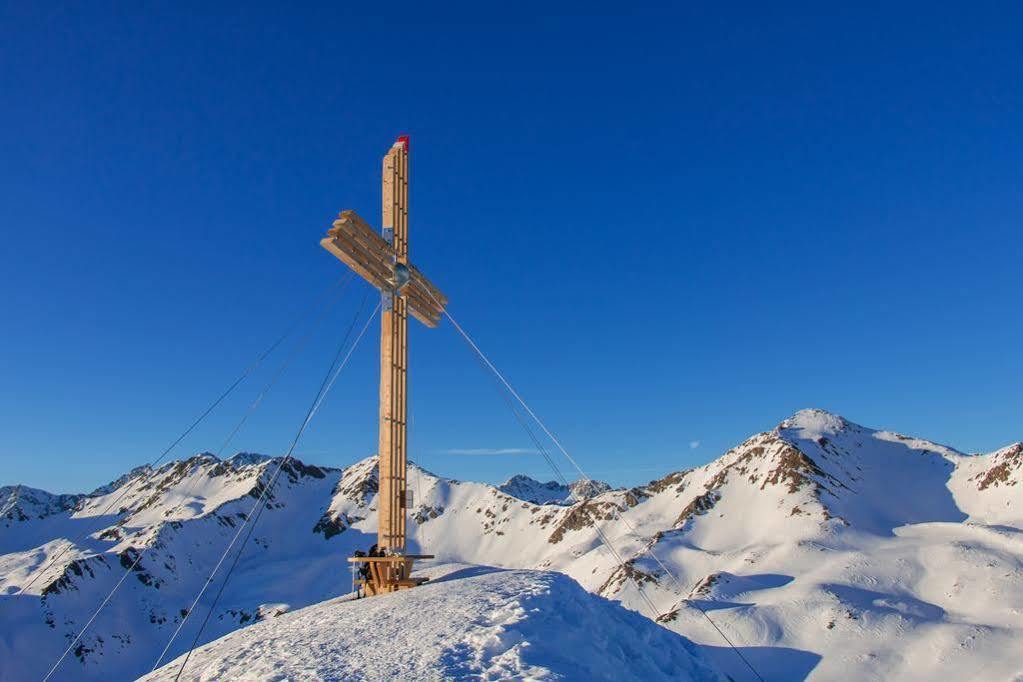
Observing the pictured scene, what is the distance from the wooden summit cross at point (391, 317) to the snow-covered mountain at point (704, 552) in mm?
15960

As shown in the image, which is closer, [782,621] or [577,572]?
[782,621]

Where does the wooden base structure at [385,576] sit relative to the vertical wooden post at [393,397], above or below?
below

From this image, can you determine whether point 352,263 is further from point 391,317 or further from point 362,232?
point 391,317

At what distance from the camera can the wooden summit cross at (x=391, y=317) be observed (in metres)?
16.9

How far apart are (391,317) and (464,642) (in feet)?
32.5

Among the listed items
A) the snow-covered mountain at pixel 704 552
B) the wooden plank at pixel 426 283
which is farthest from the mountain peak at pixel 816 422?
the wooden plank at pixel 426 283

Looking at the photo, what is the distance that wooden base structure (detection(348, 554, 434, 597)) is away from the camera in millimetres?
16797

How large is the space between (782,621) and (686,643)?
41.2 m

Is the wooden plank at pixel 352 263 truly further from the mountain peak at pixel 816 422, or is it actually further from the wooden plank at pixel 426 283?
the mountain peak at pixel 816 422

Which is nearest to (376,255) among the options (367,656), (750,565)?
(367,656)

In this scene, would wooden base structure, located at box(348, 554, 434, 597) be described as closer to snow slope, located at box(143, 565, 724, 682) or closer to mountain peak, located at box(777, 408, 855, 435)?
snow slope, located at box(143, 565, 724, 682)

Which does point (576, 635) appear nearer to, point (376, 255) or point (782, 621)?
point (376, 255)

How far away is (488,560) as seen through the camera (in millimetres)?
115562

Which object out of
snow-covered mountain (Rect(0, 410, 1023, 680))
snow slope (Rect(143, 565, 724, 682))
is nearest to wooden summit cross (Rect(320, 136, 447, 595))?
snow slope (Rect(143, 565, 724, 682))
